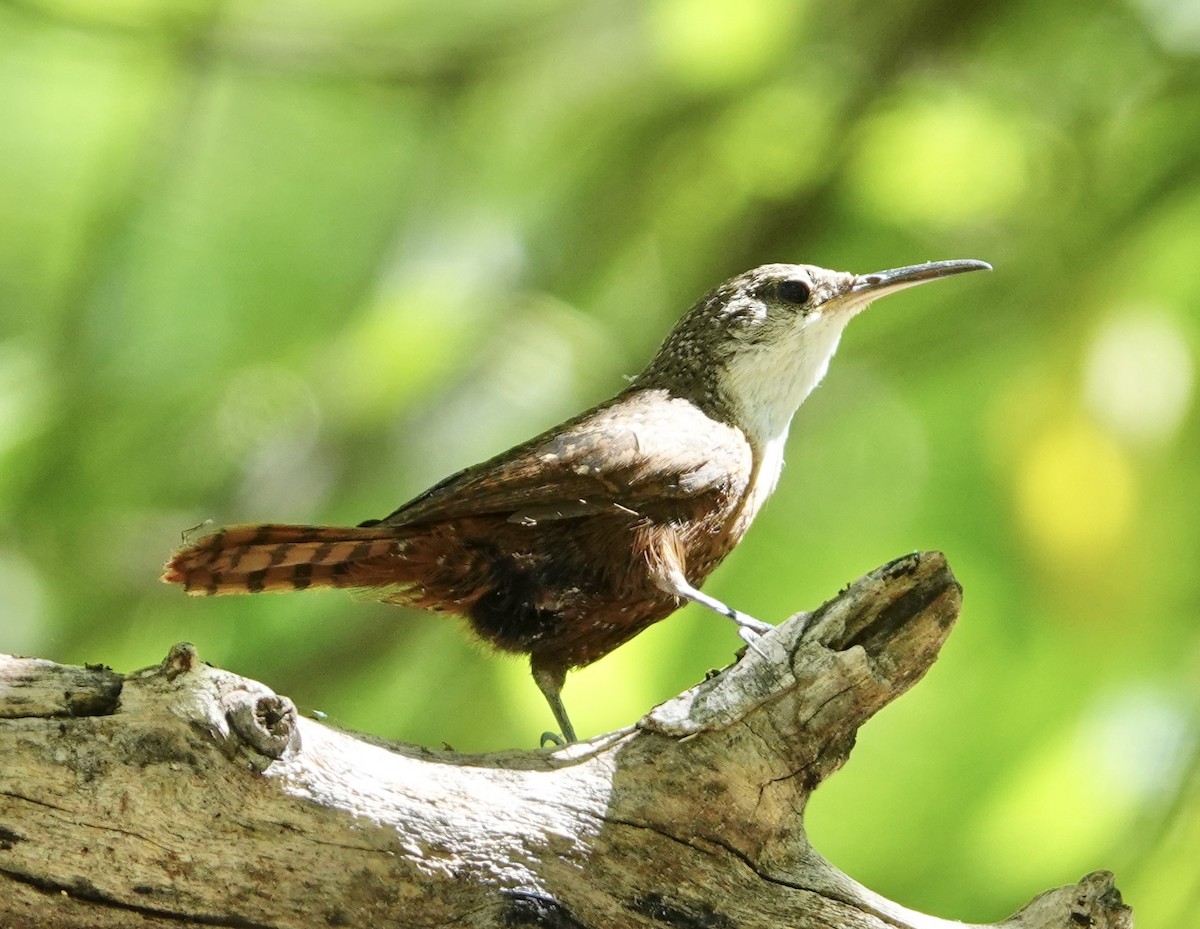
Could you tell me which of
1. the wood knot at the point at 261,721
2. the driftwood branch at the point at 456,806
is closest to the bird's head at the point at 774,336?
the driftwood branch at the point at 456,806

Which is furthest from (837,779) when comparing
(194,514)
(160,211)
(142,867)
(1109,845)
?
(160,211)

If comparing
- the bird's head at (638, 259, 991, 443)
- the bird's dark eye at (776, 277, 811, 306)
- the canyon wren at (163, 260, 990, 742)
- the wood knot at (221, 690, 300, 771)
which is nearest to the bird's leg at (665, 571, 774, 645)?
the canyon wren at (163, 260, 990, 742)

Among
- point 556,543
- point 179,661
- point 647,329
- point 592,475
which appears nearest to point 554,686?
point 556,543

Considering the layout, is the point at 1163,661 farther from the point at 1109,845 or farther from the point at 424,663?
the point at 424,663

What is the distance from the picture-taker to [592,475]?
392cm

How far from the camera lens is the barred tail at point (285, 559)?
3.57m

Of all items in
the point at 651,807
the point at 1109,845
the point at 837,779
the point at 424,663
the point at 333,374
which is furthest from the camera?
the point at 424,663

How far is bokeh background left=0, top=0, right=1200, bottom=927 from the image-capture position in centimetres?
493

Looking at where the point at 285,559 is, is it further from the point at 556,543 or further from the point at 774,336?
the point at 774,336

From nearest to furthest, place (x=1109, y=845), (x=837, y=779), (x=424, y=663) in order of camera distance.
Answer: (x=1109, y=845), (x=837, y=779), (x=424, y=663)

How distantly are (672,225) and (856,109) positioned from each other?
962 mm

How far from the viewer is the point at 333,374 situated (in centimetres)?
588

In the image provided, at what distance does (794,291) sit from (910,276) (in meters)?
0.40

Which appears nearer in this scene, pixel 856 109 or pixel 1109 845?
pixel 1109 845
